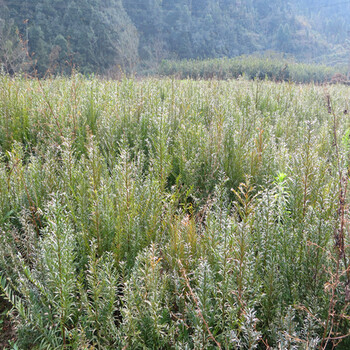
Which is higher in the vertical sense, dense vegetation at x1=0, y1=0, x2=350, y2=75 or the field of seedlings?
dense vegetation at x1=0, y1=0, x2=350, y2=75

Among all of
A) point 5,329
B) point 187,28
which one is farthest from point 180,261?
point 187,28

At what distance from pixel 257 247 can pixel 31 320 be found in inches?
45.6

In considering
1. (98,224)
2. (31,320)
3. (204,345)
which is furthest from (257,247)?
(31,320)

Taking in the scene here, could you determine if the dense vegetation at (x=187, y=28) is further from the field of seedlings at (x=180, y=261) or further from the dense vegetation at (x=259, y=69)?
the field of seedlings at (x=180, y=261)

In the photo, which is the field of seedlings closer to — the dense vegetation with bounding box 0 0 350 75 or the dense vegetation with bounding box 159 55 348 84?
the dense vegetation with bounding box 159 55 348 84

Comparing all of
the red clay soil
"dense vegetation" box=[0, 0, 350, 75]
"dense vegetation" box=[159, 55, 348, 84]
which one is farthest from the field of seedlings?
"dense vegetation" box=[0, 0, 350, 75]

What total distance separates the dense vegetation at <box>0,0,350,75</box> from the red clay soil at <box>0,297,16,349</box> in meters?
43.9

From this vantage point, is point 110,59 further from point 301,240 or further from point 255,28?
point 301,240

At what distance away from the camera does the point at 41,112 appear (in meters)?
3.50

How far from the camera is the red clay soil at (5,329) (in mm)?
1452

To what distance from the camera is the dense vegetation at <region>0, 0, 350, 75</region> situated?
42.8 m

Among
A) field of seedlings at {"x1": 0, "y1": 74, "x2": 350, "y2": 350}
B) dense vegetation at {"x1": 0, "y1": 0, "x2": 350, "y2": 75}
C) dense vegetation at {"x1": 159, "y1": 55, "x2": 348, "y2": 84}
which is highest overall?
dense vegetation at {"x1": 0, "y1": 0, "x2": 350, "y2": 75}

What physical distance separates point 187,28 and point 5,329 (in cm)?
7155

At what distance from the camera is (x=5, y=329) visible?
1.52 meters
